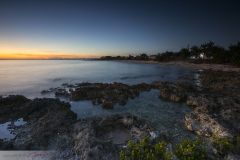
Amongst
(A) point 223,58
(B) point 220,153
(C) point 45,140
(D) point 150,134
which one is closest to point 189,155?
(B) point 220,153

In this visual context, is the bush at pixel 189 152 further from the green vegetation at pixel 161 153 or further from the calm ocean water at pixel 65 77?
the calm ocean water at pixel 65 77

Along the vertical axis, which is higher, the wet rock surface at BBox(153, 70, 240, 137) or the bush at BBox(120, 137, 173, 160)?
the bush at BBox(120, 137, 173, 160)

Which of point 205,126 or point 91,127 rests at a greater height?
point 91,127

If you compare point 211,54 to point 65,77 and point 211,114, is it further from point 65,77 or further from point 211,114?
point 211,114

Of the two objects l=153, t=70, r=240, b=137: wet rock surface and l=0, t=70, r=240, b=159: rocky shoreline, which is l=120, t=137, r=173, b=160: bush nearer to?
l=0, t=70, r=240, b=159: rocky shoreline

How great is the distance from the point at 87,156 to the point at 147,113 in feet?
36.5

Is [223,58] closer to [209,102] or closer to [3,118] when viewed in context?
[209,102]

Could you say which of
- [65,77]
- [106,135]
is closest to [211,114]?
[106,135]

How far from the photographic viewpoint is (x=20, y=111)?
808 inches

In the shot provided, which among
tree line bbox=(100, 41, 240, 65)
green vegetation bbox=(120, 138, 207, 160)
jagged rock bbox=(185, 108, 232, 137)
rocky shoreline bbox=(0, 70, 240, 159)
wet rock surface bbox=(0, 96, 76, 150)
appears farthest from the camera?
tree line bbox=(100, 41, 240, 65)

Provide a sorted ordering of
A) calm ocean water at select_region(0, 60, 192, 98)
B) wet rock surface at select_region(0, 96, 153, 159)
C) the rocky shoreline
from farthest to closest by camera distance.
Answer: calm ocean water at select_region(0, 60, 192, 98) → the rocky shoreline → wet rock surface at select_region(0, 96, 153, 159)

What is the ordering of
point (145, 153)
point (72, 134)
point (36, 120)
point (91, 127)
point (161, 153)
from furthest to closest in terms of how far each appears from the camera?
point (36, 120) < point (91, 127) < point (72, 134) < point (161, 153) < point (145, 153)

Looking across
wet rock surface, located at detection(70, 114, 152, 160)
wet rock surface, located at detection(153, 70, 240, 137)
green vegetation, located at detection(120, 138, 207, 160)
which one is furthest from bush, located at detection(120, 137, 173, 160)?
wet rock surface, located at detection(153, 70, 240, 137)

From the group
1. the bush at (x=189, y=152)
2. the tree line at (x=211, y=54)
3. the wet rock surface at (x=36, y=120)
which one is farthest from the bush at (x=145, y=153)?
the tree line at (x=211, y=54)
